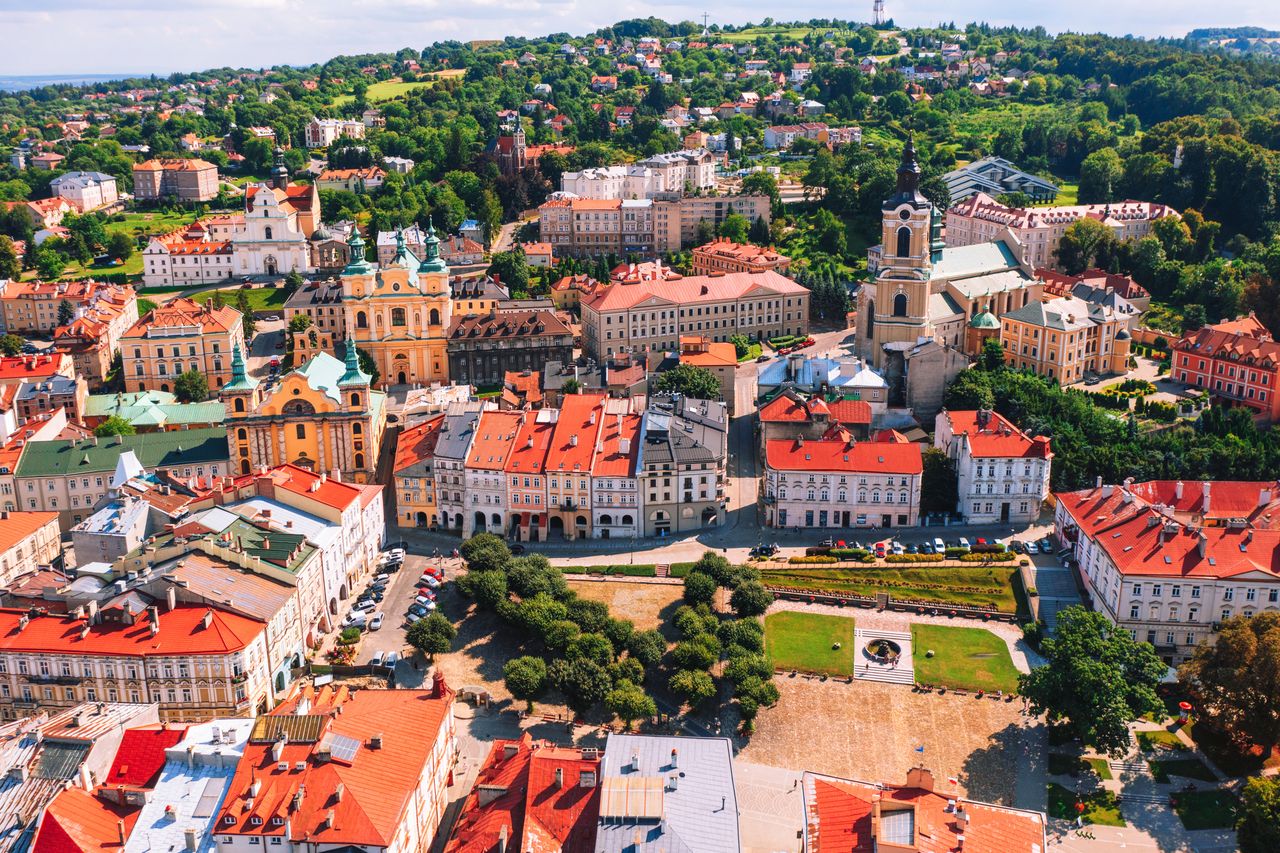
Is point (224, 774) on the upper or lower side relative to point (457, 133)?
lower

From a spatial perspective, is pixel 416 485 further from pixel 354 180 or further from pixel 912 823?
pixel 354 180

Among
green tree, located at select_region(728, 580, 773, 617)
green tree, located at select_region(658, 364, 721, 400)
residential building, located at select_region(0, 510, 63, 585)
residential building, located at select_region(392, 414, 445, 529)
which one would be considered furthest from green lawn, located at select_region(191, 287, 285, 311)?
green tree, located at select_region(728, 580, 773, 617)

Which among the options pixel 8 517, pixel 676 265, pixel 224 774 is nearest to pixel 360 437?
pixel 8 517

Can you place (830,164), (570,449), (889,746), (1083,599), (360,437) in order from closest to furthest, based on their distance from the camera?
(889,746) → (1083,599) → (570,449) → (360,437) → (830,164)

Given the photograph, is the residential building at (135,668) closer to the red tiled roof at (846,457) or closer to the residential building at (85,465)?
the residential building at (85,465)

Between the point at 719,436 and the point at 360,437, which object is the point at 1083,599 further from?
the point at 360,437

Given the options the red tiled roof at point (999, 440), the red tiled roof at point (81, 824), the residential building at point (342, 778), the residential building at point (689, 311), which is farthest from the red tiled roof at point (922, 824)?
the residential building at point (689, 311)

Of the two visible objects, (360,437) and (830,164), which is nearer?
(360,437)
